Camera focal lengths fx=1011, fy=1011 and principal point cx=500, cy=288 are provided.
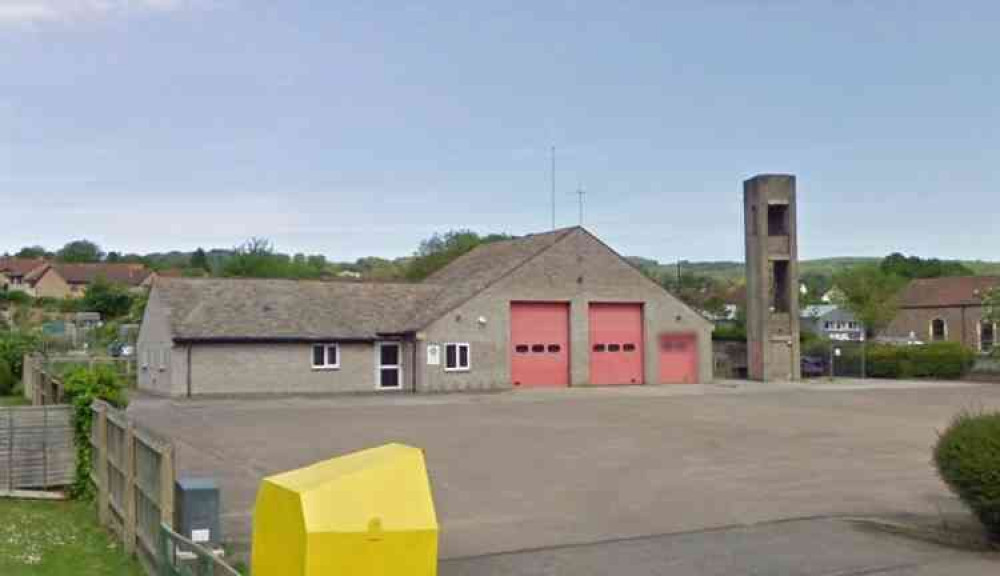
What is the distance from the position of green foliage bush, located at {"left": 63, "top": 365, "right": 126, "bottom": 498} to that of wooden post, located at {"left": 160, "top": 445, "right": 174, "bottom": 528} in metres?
6.00

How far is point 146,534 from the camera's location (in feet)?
31.1

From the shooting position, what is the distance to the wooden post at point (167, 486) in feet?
27.7

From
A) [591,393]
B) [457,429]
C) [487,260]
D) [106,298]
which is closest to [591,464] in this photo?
[457,429]

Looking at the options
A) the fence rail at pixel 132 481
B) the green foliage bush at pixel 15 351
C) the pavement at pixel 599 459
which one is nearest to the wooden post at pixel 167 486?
the fence rail at pixel 132 481

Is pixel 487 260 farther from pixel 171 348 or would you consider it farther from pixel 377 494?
pixel 377 494

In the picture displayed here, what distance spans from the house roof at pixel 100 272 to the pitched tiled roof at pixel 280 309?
107502 mm

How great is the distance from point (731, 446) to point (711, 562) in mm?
10136

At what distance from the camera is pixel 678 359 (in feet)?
144

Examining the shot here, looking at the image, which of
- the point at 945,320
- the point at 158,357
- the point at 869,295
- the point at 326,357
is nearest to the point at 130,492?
the point at 326,357

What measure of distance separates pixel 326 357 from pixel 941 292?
5537cm

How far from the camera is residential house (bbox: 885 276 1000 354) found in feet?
234

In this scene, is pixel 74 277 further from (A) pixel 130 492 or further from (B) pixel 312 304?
(A) pixel 130 492

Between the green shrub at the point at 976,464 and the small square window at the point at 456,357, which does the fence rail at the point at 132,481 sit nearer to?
the green shrub at the point at 976,464

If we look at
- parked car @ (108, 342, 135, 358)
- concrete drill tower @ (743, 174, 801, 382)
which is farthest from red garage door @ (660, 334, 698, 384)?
parked car @ (108, 342, 135, 358)
